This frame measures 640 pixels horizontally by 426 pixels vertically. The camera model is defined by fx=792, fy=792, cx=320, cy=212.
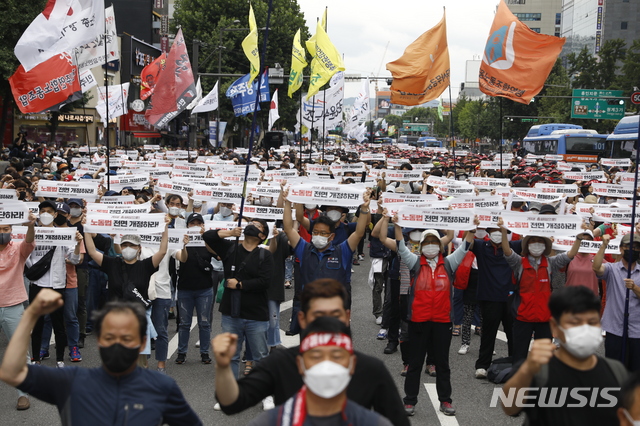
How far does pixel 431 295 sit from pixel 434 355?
1.88 ft

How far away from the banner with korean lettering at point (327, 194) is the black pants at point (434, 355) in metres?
1.60

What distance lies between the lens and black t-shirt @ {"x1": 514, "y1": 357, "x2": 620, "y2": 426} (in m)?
3.68

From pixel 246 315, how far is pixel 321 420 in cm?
436

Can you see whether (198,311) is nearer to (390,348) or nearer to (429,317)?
(390,348)

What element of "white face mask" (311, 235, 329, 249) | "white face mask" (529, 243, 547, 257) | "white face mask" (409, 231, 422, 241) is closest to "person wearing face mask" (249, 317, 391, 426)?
"white face mask" (311, 235, 329, 249)

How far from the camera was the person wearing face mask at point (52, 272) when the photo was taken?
8.28 meters

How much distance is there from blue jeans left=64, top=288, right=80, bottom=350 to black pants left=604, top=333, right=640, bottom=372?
18.0ft

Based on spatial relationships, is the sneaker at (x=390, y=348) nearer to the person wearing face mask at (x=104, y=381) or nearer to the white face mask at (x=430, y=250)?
the white face mask at (x=430, y=250)

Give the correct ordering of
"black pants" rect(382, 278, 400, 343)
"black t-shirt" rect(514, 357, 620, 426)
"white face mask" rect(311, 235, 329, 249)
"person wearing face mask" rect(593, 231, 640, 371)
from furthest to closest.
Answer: "black pants" rect(382, 278, 400, 343), "white face mask" rect(311, 235, 329, 249), "person wearing face mask" rect(593, 231, 640, 371), "black t-shirt" rect(514, 357, 620, 426)

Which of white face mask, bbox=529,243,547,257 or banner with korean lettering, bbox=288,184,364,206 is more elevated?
banner with korean lettering, bbox=288,184,364,206

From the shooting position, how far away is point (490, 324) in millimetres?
8555

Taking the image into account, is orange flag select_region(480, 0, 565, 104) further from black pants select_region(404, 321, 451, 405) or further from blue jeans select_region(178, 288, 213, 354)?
black pants select_region(404, 321, 451, 405)

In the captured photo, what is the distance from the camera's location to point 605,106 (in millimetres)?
45750

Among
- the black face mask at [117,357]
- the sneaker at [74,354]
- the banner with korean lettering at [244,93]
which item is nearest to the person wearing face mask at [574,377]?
the black face mask at [117,357]
